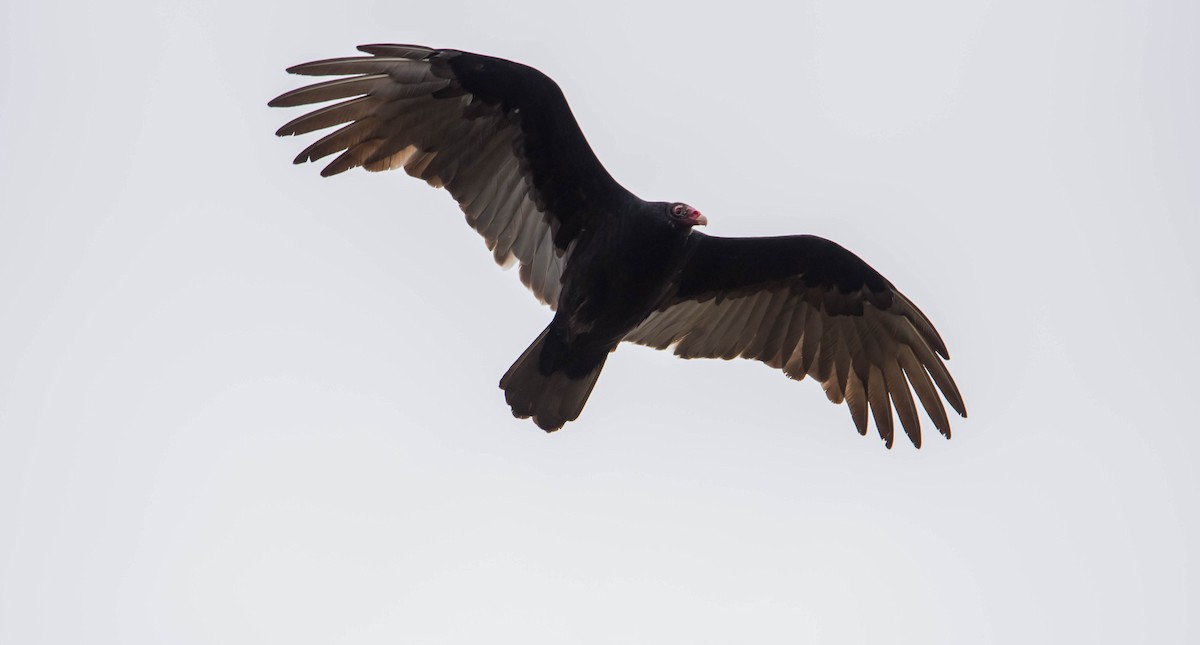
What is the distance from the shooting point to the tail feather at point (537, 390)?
8773 mm

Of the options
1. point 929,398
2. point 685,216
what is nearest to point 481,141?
A: point 685,216

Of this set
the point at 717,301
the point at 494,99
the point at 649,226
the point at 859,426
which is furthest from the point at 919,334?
the point at 494,99

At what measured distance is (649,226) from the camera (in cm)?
834

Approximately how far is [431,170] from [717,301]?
2.07 m

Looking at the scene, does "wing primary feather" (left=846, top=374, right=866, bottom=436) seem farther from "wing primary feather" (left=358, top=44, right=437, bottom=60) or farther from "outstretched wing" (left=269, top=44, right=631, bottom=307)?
"wing primary feather" (left=358, top=44, right=437, bottom=60)

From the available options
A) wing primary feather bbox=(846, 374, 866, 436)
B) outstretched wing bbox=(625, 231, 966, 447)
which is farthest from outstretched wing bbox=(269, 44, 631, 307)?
wing primary feather bbox=(846, 374, 866, 436)

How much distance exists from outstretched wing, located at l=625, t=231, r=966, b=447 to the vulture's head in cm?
102

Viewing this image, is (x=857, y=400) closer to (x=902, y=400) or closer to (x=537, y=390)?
(x=902, y=400)

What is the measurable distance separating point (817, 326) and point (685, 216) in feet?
6.01

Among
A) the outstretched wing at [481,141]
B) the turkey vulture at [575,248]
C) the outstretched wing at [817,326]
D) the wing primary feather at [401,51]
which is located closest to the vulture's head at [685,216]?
the turkey vulture at [575,248]

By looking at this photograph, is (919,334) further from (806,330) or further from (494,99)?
(494,99)

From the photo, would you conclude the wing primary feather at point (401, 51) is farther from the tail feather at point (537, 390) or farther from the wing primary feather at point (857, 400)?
the wing primary feather at point (857, 400)

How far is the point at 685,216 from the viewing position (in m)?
8.20

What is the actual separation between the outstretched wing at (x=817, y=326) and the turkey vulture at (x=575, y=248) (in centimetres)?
1
